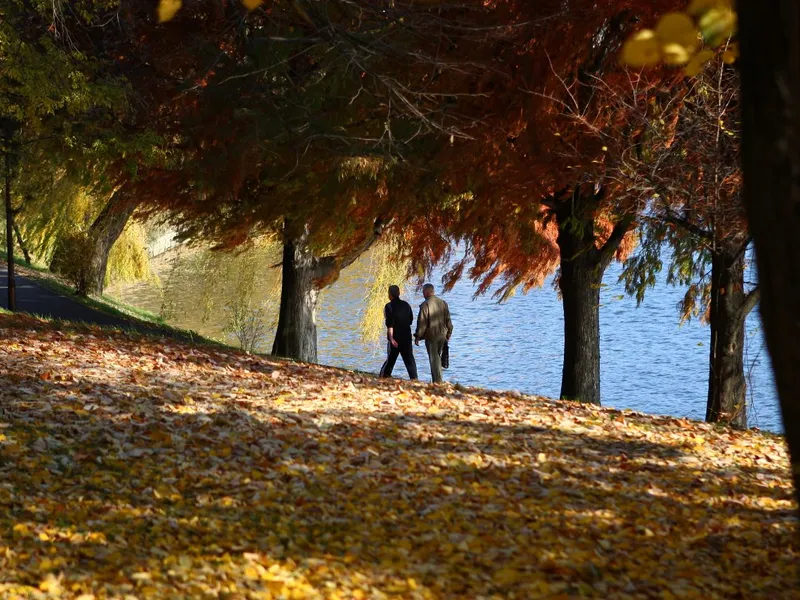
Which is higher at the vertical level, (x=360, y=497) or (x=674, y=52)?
(x=674, y=52)

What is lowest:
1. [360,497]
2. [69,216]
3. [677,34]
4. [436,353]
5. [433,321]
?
[360,497]

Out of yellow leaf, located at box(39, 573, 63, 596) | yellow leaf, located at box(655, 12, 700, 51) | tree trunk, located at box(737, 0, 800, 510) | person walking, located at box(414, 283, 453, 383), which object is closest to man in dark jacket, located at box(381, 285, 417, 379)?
person walking, located at box(414, 283, 453, 383)

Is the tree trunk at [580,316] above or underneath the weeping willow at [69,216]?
underneath

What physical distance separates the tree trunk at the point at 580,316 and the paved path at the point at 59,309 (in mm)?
8687

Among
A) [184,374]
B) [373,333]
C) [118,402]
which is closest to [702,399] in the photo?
[373,333]

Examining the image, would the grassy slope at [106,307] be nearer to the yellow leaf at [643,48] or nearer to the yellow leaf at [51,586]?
the yellow leaf at [51,586]

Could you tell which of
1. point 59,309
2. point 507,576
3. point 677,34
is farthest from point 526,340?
point 677,34

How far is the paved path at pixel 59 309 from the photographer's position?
18342 millimetres

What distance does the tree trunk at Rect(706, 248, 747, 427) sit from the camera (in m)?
10.1

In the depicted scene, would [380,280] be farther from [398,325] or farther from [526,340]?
[526,340]

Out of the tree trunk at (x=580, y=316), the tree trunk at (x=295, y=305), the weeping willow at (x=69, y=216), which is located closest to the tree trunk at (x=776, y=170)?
the tree trunk at (x=580, y=316)

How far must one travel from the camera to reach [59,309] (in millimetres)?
19578

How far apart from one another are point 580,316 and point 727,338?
2.47 meters

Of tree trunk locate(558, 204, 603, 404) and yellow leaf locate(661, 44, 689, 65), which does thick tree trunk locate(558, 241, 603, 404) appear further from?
yellow leaf locate(661, 44, 689, 65)
